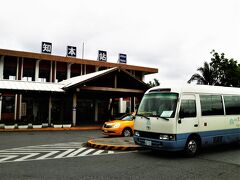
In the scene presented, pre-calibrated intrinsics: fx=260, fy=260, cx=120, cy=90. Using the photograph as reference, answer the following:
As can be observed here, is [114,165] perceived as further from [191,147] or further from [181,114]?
[191,147]

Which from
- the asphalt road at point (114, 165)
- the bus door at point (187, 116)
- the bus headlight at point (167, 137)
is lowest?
the asphalt road at point (114, 165)

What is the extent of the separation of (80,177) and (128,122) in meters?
9.53

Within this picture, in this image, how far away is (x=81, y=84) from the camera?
23.5 metres

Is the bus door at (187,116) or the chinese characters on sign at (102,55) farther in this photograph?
the chinese characters on sign at (102,55)

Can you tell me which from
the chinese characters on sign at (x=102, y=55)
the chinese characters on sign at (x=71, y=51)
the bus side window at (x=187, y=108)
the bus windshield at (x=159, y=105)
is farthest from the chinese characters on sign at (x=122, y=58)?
the bus side window at (x=187, y=108)

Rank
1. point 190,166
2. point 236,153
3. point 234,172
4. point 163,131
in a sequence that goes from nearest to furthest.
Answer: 1. point 234,172
2. point 190,166
3. point 163,131
4. point 236,153

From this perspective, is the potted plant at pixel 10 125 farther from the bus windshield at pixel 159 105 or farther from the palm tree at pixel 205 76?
the palm tree at pixel 205 76

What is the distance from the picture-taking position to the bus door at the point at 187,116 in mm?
8805

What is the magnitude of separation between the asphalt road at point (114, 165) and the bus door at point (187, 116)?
104cm

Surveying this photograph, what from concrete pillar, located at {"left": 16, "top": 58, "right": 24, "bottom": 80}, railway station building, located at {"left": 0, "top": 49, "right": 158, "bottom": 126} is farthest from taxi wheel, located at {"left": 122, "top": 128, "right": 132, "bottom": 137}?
concrete pillar, located at {"left": 16, "top": 58, "right": 24, "bottom": 80}

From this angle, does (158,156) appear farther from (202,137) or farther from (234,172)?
(234,172)

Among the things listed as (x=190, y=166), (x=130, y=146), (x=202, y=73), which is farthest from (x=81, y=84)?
(x=202, y=73)

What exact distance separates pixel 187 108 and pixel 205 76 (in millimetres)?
29756

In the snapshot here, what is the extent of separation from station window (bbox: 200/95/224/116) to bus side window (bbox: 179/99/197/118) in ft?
1.73
